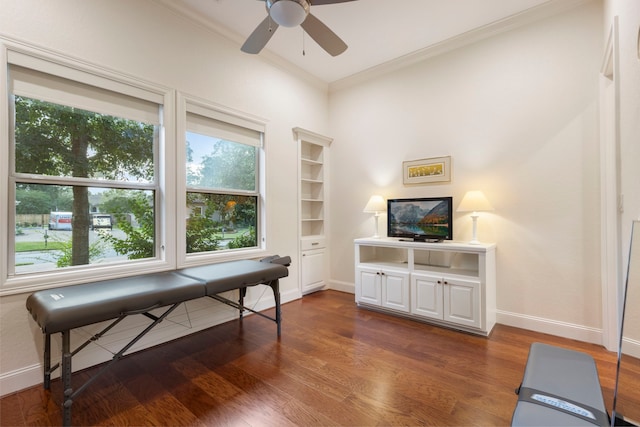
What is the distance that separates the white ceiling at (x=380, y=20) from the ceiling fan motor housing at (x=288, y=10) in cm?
70

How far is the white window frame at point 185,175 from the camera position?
2848 millimetres

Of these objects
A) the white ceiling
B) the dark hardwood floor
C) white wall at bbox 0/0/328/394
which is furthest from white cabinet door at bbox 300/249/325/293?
the white ceiling

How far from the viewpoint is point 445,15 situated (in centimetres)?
300

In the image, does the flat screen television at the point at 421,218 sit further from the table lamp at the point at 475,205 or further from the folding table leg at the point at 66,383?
the folding table leg at the point at 66,383

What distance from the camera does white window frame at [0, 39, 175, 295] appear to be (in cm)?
196

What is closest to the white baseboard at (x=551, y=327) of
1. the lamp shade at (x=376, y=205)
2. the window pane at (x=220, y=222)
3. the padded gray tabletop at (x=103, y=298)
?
the lamp shade at (x=376, y=205)

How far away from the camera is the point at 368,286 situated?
3604mm

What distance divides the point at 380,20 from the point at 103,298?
11.7 ft

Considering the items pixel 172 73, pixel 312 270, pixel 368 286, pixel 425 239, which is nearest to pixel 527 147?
pixel 425 239

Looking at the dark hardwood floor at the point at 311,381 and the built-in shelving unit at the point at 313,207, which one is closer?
the dark hardwood floor at the point at 311,381

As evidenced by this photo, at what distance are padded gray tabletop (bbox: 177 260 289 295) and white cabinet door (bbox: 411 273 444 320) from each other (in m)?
1.49

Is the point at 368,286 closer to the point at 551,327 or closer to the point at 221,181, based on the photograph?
the point at 551,327

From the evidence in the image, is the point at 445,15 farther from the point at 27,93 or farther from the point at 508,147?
the point at 27,93

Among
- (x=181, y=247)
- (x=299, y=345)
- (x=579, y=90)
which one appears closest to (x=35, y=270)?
(x=181, y=247)
